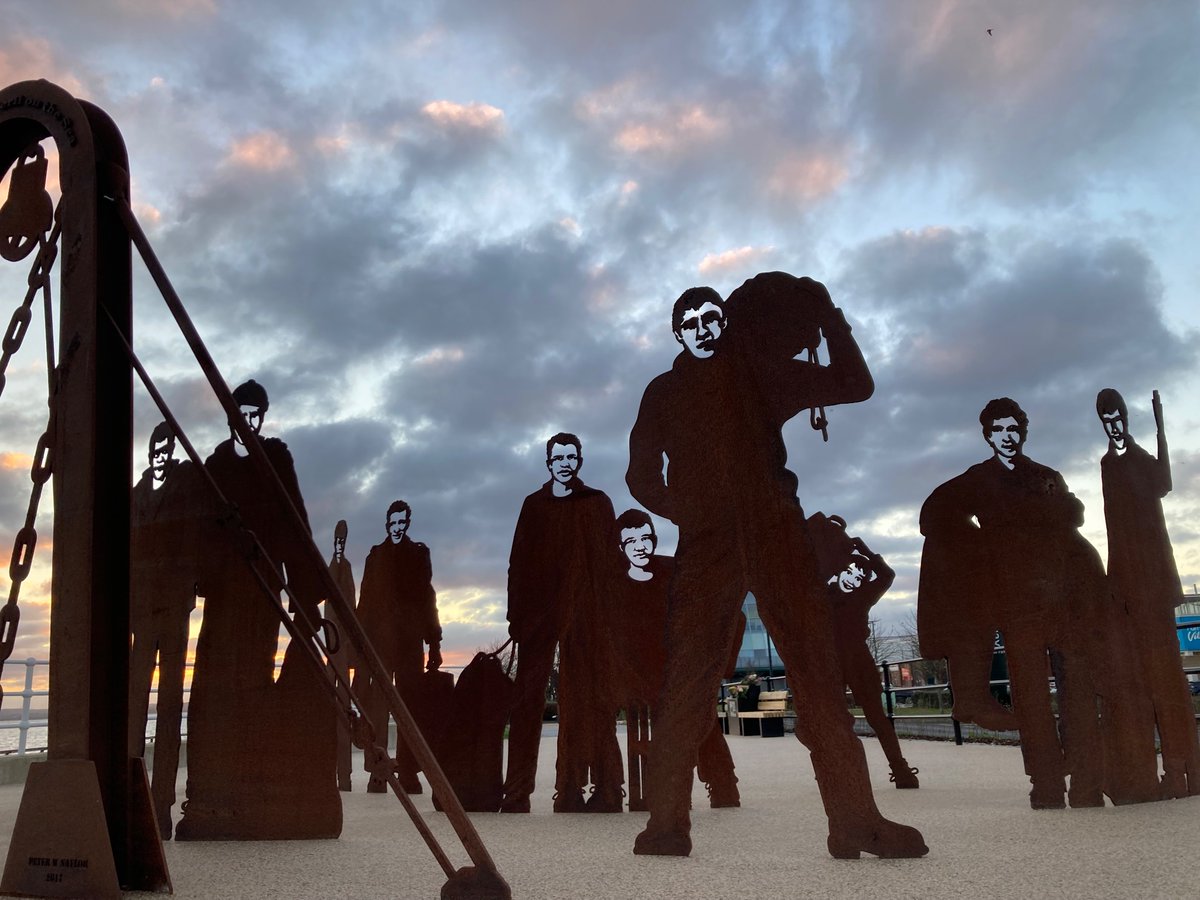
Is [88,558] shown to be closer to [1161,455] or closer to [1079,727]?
[1079,727]

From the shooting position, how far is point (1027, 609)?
18.8 ft

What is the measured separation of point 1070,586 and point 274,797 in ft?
15.0

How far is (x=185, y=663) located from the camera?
231 inches

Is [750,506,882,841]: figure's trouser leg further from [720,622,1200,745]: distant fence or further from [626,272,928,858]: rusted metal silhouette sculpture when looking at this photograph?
[720,622,1200,745]: distant fence

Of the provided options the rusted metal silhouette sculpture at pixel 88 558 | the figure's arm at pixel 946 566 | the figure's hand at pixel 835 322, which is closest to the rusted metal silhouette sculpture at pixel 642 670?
the figure's arm at pixel 946 566

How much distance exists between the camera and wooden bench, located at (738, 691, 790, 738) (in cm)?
1614

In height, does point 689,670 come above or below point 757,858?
above

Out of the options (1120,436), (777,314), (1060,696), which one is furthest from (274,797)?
(1120,436)

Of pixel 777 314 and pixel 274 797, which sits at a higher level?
pixel 777 314

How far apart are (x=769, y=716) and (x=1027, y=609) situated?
1090 cm

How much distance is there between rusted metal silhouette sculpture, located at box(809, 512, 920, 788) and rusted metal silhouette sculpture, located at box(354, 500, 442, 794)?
10.5 feet

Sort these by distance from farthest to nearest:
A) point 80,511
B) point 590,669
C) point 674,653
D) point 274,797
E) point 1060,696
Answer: point 590,669
point 1060,696
point 274,797
point 674,653
point 80,511

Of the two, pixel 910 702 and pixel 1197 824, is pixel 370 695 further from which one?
pixel 910 702

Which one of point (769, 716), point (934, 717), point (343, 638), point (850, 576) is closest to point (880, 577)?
point (850, 576)
